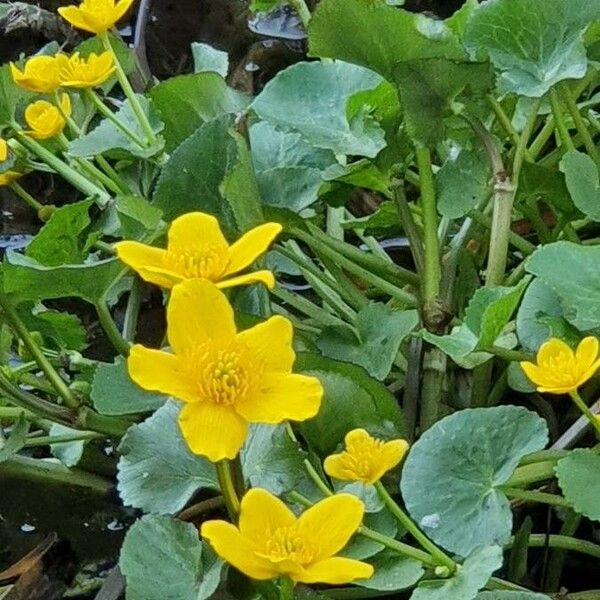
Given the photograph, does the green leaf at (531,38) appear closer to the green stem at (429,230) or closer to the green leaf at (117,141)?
the green stem at (429,230)

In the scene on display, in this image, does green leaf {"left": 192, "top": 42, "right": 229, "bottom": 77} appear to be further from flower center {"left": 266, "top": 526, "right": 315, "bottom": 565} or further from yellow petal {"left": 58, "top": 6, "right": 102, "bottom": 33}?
flower center {"left": 266, "top": 526, "right": 315, "bottom": 565}

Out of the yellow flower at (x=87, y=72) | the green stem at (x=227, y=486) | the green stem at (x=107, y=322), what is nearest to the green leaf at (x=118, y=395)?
the green stem at (x=107, y=322)

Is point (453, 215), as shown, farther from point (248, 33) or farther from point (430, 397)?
point (248, 33)

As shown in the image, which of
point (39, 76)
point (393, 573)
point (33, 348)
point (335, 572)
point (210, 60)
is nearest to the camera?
point (335, 572)

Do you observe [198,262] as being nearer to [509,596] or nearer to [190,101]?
[509,596]

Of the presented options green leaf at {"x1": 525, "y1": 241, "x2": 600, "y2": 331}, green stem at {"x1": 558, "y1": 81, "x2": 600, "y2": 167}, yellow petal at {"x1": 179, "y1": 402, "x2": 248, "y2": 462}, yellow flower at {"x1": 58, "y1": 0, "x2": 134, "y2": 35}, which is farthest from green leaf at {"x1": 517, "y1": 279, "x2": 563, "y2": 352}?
yellow flower at {"x1": 58, "y1": 0, "x2": 134, "y2": 35}

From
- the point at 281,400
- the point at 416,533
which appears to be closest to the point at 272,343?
the point at 281,400
